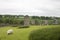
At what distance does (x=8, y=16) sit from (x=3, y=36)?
2344mm

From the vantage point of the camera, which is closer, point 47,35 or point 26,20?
point 47,35

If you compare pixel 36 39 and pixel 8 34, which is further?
pixel 8 34

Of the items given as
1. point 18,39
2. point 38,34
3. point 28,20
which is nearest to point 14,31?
point 18,39

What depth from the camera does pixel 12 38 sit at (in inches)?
246

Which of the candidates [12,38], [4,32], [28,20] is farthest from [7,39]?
[28,20]

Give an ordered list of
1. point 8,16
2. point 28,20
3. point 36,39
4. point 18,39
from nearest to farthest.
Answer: point 36,39, point 18,39, point 28,20, point 8,16

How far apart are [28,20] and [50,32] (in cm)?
459

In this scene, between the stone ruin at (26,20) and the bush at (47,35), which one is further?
the stone ruin at (26,20)

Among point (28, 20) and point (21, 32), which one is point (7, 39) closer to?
point (21, 32)

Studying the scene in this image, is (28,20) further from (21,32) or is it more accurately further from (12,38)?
(12,38)

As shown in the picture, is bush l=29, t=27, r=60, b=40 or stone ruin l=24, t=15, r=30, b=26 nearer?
bush l=29, t=27, r=60, b=40

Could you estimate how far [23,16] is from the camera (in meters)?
8.09

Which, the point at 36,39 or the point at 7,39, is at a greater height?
the point at 36,39

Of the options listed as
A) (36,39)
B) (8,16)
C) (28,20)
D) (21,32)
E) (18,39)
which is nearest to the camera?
(36,39)
